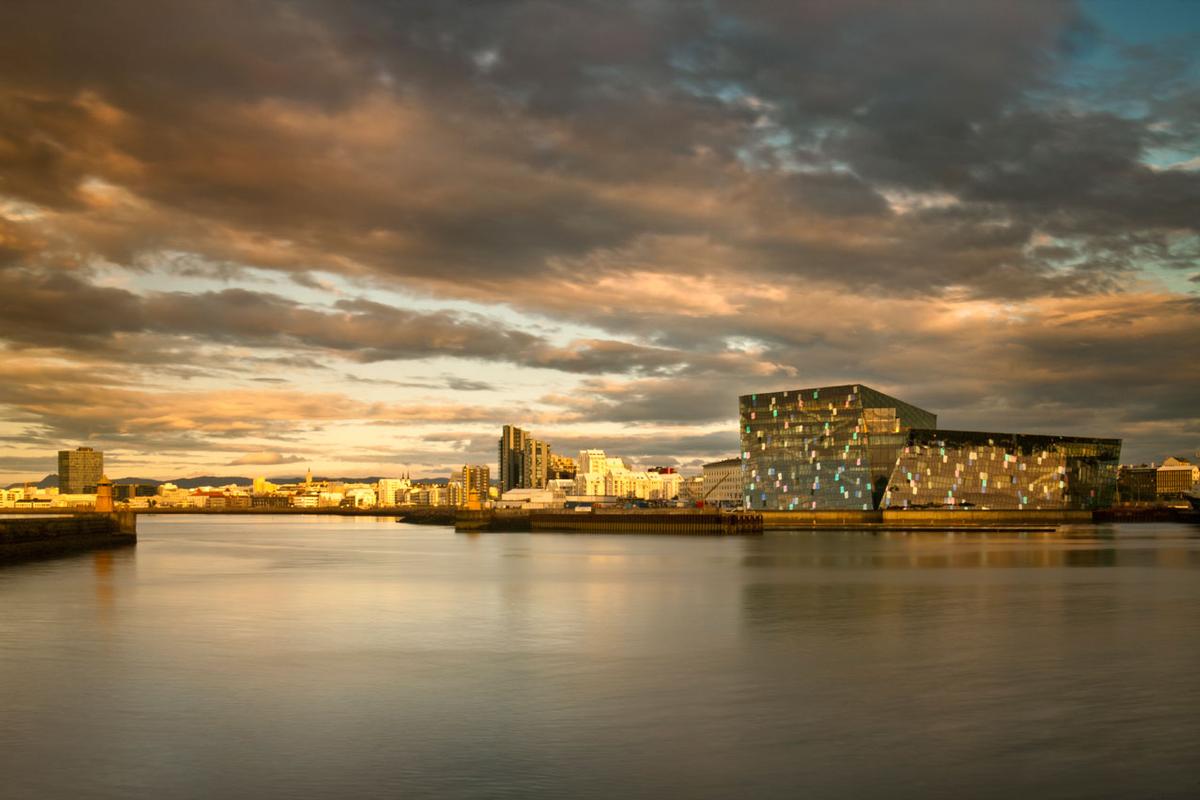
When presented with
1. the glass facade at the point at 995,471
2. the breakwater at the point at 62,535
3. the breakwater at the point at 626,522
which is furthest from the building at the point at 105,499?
the glass facade at the point at 995,471

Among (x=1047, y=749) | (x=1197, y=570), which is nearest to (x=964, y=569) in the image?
(x=1197, y=570)

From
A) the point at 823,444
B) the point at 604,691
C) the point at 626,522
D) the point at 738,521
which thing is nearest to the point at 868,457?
the point at 823,444

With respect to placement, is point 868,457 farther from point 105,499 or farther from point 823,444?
point 105,499

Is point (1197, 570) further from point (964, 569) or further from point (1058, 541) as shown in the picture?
point (1058, 541)

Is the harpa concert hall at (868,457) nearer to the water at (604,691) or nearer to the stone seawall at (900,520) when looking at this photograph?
the stone seawall at (900,520)

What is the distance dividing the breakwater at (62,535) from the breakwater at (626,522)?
176 feet

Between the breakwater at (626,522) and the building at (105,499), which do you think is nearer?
the building at (105,499)

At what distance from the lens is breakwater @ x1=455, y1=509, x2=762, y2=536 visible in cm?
13150

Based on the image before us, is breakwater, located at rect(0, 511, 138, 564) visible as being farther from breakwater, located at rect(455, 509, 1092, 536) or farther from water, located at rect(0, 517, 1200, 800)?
breakwater, located at rect(455, 509, 1092, 536)

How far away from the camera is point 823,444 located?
151m

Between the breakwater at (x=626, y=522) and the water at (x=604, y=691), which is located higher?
the water at (x=604, y=691)

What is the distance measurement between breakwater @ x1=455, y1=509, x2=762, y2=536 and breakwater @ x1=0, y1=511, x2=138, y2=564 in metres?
53.8

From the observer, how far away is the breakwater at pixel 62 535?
72.9m

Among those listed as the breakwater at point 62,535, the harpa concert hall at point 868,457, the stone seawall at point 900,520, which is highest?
the harpa concert hall at point 868,457
